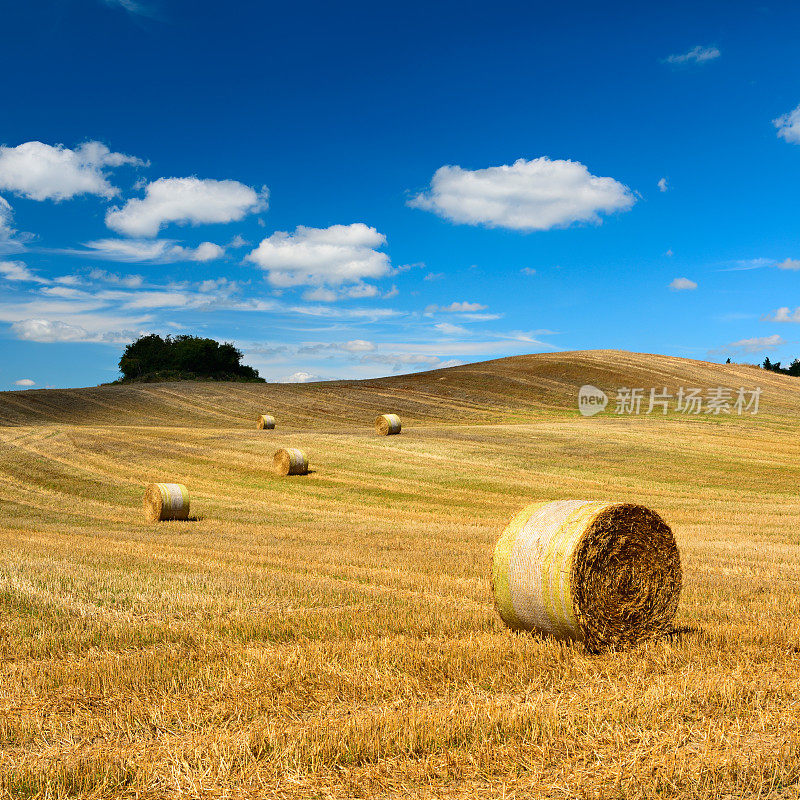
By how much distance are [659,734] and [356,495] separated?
19872mm

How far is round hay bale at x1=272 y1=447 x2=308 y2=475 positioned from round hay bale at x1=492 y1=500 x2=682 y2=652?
67.1 feet

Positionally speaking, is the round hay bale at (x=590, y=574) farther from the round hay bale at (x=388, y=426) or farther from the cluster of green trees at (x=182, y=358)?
the cluster of green trees at (x=182, y=358)

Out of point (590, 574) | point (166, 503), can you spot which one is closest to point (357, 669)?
point (590, 574)

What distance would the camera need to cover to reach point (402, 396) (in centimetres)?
5316

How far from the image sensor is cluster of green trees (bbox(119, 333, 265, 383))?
3300 inches

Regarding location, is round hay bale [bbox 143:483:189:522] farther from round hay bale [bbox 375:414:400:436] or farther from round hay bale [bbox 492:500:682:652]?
round hay bale [bbox 375:414:400:436]

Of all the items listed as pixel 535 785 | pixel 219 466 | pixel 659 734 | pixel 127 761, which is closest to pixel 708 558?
pixel 659 734

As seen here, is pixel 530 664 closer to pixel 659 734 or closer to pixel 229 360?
pixel 659 734

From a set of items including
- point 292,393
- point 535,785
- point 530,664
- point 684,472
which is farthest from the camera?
point 292,393

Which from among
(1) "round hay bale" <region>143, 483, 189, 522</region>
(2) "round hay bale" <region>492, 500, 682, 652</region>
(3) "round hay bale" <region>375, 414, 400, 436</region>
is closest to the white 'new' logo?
(3) "round hay bale" <region>375, 414, 400, 436</region>

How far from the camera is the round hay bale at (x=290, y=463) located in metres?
27.6

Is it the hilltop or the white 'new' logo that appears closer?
the hilltop

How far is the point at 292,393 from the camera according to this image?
178 feet

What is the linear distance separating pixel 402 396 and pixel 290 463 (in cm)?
2610
